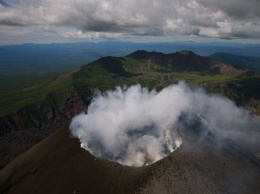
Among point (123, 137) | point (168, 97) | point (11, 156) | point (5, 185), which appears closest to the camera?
point (5, 185)

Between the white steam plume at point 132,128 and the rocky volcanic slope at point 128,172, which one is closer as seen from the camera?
the rocky volcanic slope at point 128,172

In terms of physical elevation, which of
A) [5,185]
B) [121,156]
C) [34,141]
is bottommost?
[34,141]

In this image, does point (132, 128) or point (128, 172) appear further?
point (132, 128)

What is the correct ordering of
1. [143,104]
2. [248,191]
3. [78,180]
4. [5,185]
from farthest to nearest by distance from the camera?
[143,104], [5,185], [248,191], [78,180]

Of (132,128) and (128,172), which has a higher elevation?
(128,172)

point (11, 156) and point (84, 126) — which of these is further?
point (11, 156)

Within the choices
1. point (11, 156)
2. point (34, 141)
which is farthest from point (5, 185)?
point (34, 141)

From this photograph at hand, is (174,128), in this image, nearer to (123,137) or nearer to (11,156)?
(123,137)

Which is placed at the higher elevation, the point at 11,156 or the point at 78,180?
the point at 78,180
